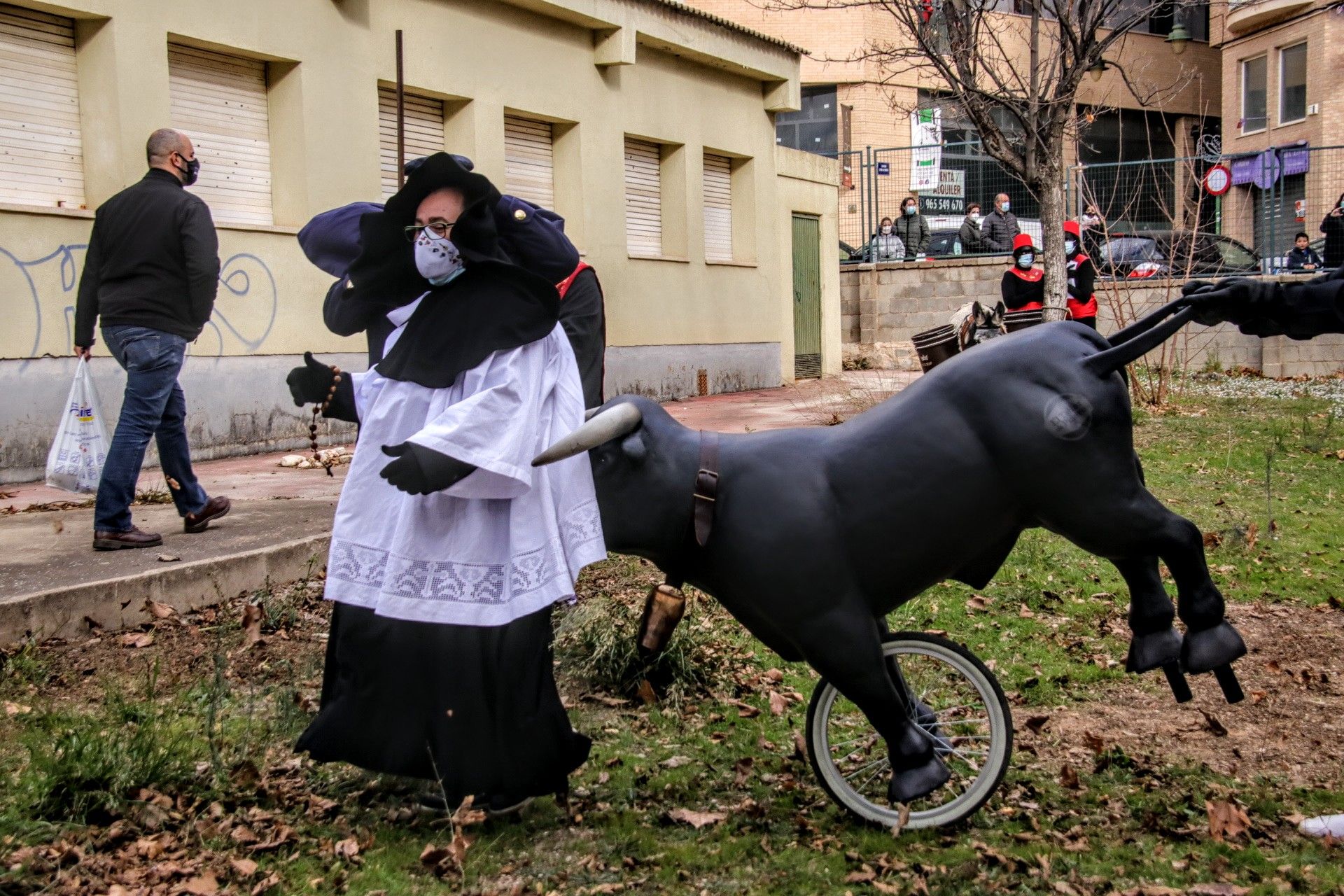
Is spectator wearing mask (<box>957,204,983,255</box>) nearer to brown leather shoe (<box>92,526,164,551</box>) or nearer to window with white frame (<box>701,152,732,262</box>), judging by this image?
window with white frame (<box>701,152,732,262</box>)

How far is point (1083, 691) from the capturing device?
17.6 ft

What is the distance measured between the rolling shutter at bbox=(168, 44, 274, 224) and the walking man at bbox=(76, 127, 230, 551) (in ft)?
15.3

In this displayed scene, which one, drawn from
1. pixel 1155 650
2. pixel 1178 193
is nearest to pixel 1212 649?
pixel 1155 650

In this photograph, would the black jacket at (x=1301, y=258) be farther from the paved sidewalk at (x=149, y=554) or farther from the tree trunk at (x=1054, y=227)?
the paved sidewalk at (x=149, y=554)

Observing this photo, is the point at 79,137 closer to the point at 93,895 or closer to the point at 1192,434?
the point at 93,895

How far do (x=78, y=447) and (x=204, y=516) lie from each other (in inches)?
28.3

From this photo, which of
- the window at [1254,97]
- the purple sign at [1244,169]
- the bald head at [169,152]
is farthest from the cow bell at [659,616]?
the window at [1254,97]

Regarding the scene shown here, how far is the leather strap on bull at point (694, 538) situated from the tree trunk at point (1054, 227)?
10636 millimetres

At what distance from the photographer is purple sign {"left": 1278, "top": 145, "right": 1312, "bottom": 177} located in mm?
19328

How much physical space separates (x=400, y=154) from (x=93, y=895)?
10.8ft

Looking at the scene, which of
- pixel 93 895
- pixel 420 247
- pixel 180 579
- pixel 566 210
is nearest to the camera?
pixel 93 895

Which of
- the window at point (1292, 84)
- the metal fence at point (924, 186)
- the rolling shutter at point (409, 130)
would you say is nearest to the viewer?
the rolling shutter at point (409, 130)

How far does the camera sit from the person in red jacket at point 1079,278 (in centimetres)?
1431

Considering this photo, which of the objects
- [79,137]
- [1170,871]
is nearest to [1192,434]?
[1170,871]
